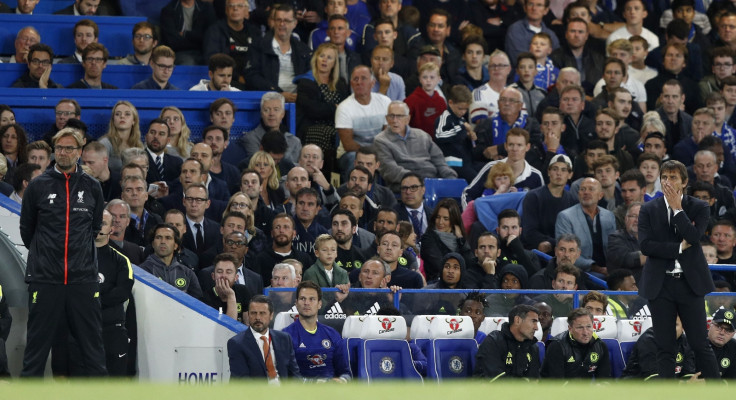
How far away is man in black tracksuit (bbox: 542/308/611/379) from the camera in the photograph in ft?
35.8

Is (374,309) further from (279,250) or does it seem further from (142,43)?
(142,43)

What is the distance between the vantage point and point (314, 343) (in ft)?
35.3

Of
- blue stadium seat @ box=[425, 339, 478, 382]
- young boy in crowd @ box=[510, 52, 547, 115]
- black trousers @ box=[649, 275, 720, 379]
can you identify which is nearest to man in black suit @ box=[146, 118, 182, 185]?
blue stadium seat @ box=[425, 339, 478, 382]

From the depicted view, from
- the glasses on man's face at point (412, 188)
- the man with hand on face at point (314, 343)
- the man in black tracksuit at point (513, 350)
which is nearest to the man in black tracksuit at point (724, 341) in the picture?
the man in black tracksuit at point (513, 350)

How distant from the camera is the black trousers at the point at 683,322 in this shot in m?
9.51

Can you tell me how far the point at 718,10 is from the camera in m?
18.1

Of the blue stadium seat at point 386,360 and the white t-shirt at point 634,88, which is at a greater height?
the white t-shirt at point 634,88

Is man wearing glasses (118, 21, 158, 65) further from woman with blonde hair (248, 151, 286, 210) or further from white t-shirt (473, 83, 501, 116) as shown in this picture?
white t-shirt (473, 83, 501, 116)

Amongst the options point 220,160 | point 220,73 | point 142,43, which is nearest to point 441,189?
point 220,160

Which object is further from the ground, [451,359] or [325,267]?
[325,267]

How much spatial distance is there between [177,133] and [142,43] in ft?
5.97

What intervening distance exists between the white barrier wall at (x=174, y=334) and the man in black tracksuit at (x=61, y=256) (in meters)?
1.27

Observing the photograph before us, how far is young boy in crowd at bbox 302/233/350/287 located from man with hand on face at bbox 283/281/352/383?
0.98m

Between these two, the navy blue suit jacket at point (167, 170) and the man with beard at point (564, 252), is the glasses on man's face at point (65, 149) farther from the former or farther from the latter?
the man with beard at point (564, 252)
